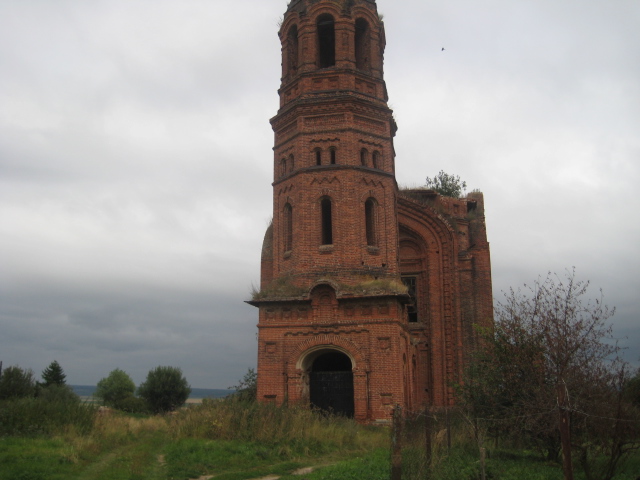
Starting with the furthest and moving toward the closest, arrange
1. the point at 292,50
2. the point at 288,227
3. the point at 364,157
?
the point at 292,50 < the point at 364,157 < the point at 288,227

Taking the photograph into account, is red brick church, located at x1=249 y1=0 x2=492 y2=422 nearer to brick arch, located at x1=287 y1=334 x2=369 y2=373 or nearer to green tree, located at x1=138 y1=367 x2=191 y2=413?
brick arch, located at x1=287 y1=334 x2=369 y2=373

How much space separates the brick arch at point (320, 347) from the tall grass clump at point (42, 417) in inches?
245

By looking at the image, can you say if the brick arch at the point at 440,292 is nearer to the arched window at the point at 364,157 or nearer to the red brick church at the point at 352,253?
the red brick church at the point at 352,253

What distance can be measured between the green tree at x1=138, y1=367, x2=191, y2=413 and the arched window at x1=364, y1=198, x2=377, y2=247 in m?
26.9

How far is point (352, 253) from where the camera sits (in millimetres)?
20609

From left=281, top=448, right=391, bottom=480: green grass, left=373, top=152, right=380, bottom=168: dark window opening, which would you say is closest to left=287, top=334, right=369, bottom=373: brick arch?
left=281, top=448, right=391, bottom=480: green grass

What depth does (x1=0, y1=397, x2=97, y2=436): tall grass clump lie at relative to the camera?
1537 cm

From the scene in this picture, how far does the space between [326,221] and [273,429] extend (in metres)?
8.70

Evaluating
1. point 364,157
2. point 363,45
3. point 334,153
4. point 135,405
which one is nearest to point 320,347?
point 334,153

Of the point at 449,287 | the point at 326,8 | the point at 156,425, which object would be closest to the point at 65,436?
the point at 156,425

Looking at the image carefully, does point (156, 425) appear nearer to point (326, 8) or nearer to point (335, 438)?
point (335, 438)

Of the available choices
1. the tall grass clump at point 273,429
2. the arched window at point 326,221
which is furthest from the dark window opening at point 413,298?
the tall grass clump at point 273,429

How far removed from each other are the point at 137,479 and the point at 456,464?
240 inches

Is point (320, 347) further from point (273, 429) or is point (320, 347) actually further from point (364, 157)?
point (364, 157)
